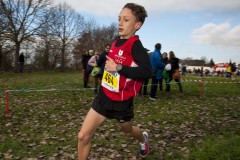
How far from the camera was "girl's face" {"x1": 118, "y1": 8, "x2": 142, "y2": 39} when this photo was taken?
3.26m

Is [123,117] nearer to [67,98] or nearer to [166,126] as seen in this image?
[166,126]

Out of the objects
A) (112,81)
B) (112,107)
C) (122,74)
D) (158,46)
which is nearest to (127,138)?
(112,107)

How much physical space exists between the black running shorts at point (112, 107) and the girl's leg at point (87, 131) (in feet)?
0.27

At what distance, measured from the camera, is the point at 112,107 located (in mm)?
3379

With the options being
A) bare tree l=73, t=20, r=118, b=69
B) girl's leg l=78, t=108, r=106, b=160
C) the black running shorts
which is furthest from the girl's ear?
bare tree l=73, t=20, r=118, b=69

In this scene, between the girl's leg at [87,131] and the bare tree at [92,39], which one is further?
the bare tree at [92,39]

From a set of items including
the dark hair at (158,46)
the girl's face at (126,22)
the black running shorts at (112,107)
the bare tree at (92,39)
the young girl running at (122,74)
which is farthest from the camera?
the bare tree at (92,39)

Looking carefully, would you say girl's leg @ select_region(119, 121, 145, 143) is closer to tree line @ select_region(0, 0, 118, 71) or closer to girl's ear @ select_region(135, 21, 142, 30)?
girl's ear @ select_region(135, 21, 142, 30)

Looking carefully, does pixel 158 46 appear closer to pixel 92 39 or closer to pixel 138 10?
pixel 138 10

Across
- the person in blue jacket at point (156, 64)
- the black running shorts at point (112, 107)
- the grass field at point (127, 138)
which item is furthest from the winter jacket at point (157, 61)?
the black running shorts at point (112, 107)

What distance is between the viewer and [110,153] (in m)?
4.98

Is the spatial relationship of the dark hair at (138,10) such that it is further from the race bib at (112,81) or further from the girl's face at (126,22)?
the race bib at (112,81)

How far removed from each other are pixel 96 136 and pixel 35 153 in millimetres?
1494

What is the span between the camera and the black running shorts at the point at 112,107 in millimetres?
3385
